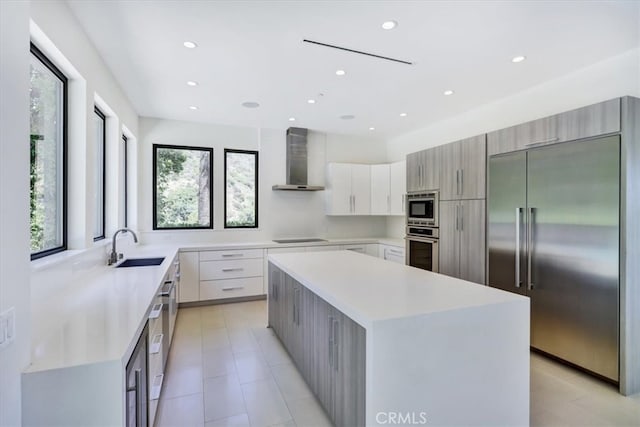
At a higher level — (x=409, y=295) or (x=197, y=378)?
(x=409, y=295)

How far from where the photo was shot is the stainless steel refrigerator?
7.57 feet

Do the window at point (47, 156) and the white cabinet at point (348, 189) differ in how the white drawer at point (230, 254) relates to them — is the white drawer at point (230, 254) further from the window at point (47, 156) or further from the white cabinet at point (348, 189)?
the window at point (47, 156)

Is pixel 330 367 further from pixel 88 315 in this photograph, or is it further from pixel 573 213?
pixel 573 213

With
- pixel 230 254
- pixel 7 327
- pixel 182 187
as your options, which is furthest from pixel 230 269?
pixel 7 327

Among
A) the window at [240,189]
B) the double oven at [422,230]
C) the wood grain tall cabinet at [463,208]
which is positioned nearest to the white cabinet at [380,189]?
the double oven at [422,230]

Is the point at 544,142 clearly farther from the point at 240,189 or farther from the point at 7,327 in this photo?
the point at 240,189

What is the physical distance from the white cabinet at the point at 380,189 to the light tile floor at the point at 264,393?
122 inches

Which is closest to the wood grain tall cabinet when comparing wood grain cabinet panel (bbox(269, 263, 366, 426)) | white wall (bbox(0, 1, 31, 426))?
wood grain cabinet panel (bbox(269, 263, 366, 426))

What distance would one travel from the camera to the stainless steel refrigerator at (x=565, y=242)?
2.31 metres

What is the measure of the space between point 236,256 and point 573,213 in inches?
156

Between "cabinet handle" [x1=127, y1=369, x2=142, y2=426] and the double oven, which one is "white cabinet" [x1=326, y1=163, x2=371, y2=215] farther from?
"cabinet handle" [x1=127, y1=369, x2=142, y2=426]

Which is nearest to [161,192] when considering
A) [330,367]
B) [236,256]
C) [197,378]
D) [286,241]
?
[236,256]

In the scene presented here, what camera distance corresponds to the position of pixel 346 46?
255 centimetres

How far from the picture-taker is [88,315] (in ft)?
5.23
